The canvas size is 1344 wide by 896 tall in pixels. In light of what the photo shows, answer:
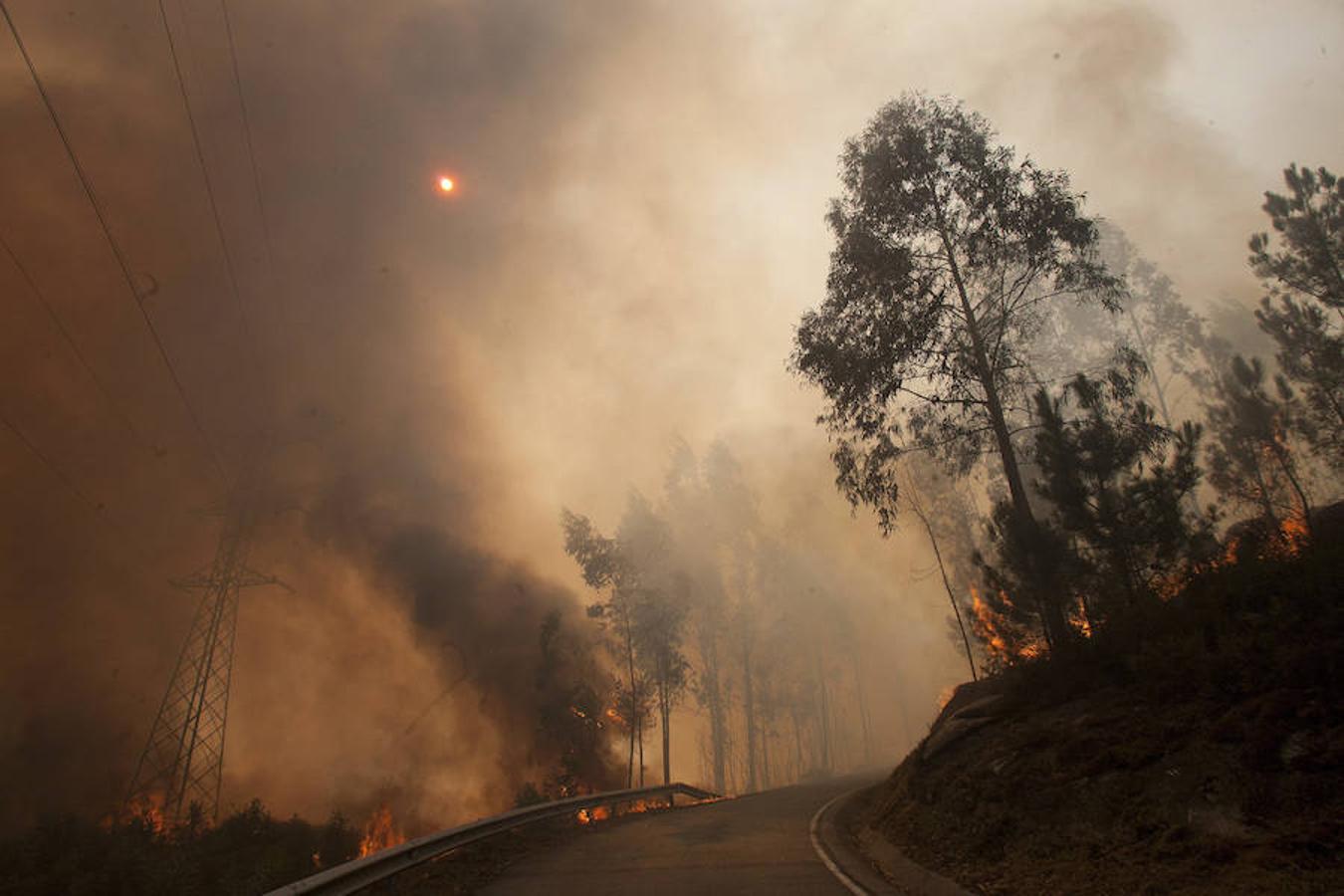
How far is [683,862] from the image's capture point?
27.9ft

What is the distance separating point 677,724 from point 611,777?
6275 centimetres

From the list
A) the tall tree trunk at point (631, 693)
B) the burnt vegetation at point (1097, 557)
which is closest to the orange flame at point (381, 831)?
the tall tree trunk at point (631, 693)

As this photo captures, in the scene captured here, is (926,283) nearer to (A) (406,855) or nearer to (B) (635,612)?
(A) (406,855)

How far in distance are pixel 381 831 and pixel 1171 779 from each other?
3026 cm

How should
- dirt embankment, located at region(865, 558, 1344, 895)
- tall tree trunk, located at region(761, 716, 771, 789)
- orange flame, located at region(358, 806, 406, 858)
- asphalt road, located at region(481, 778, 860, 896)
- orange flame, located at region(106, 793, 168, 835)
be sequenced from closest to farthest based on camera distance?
dirt embankment, located at region(865, 558, 1344, 895), asphalt road, located at region(481, 778, 860, 896), orange flame, located at region(106, 793, 168, 835), orange flame, located at region(358, 806, 406, 858), tall tree trunk, located at region(761, 716, 771, 789)

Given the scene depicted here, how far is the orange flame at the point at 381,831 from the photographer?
26.1 m

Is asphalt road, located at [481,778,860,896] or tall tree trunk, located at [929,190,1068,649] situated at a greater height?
tall tree trunk, located at [929,190,1068,649]

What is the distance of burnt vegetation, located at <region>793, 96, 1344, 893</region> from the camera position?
5.84m

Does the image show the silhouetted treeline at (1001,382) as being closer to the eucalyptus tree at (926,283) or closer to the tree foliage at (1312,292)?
the eucalyptus tree at (926,283)

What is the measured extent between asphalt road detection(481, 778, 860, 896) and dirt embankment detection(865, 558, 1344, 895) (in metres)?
1.63

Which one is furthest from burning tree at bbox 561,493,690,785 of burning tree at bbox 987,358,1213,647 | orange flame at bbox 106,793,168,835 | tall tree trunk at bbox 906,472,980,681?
burning tree at bbox 987,358,1213,647

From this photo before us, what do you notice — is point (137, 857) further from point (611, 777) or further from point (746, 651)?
point (746, 651)

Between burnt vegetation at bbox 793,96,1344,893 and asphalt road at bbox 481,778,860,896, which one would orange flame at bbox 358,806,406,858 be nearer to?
asphalt road at bbox 481,778,860,896

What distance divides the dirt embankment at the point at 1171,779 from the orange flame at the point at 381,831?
24402mm
